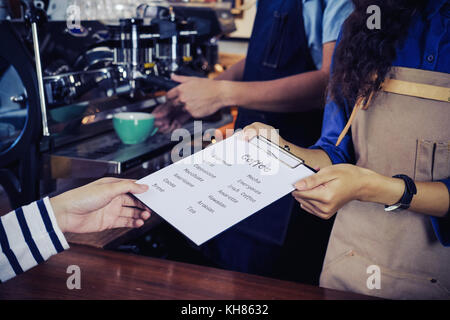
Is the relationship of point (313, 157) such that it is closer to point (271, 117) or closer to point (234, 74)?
point (271, 117)

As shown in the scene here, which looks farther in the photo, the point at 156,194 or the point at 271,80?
the point at 271,80

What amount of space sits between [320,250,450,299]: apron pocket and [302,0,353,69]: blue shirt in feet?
1.97

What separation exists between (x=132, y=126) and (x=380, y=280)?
793 mm

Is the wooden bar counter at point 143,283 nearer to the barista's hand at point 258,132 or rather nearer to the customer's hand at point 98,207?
the customer's hand at point 98,207

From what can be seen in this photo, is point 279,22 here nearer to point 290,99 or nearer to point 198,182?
point 290,99

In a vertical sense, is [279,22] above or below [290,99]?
above

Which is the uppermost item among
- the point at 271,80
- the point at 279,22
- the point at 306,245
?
the point at 279,22

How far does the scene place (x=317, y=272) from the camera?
166cm

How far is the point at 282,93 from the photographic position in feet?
4.44

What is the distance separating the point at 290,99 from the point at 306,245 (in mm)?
568

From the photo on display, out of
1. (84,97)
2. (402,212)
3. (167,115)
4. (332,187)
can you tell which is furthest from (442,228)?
(84,97)
